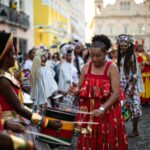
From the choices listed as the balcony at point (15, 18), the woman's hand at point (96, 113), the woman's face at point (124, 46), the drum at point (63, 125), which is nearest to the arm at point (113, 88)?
the woman's hand at point (96, 113)

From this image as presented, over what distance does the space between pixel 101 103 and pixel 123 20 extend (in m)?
97.8

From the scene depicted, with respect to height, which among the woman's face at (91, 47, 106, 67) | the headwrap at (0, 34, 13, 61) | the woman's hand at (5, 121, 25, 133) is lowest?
the woman's hand at (5, 121, 25, 133)

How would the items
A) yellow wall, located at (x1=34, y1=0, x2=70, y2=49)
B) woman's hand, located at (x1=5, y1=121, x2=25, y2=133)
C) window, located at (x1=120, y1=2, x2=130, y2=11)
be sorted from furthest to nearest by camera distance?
window, located at (x1=120, y1=2, x2=130, y2=11) → yellow wall, located at (x1=34, y1=0, x2=70, y2=49) → woman's hand, located at (x1=5, y1=121, x2=25, y2=133)

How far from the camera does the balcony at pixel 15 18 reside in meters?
28.1

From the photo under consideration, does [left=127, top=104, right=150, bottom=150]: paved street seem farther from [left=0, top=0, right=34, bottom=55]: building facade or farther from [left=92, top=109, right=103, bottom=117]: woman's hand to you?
[left=0, top=0, right=34, bottom=55]: building facade

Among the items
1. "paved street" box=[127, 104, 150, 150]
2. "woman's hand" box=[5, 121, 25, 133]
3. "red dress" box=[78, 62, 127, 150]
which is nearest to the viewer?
"woman's hand" box=[5, 121, 25, 133]

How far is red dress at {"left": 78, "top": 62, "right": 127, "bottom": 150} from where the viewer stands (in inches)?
187

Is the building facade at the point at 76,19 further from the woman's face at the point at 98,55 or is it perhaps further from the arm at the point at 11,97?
the arm at the point at 11,97

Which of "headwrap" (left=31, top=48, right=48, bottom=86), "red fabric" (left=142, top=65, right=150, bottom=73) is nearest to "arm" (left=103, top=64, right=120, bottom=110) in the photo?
"headwrap" (left=31, top=48, right=48, bottom=86)

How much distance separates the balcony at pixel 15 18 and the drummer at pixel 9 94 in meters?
23.7

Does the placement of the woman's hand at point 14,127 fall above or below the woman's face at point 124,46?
below

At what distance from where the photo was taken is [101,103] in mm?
4820

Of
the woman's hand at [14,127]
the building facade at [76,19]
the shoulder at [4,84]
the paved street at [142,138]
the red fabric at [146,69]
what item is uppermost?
the building facade at [76,19]

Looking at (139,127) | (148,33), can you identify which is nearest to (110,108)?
(139,127)
